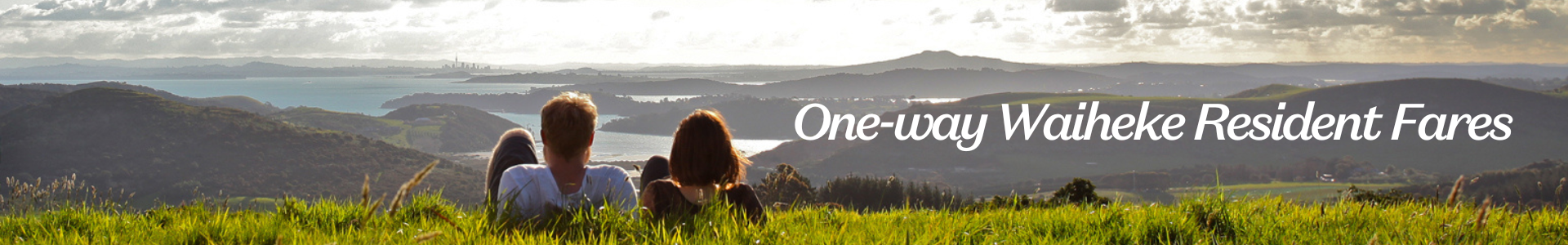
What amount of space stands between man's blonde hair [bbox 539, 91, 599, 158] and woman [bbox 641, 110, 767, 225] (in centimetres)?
40

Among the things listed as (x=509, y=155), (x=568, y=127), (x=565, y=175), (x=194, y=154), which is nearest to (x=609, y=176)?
(x=565, y=175)

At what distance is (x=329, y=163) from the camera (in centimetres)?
16825

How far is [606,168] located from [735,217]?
740 millimetres

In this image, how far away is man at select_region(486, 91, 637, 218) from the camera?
4.20 m

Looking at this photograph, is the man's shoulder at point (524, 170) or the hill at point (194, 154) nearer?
the man's shoulder at point (524, 170)

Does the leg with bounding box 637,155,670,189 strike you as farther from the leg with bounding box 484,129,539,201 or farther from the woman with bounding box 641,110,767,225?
the leg with bounding box 484,129,539,201

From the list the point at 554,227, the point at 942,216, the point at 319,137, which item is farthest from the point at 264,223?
the point at 319,137

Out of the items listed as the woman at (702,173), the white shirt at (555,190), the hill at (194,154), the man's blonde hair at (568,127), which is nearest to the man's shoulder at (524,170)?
the white shirt at (555,190)

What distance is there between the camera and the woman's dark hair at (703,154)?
4.56 meters

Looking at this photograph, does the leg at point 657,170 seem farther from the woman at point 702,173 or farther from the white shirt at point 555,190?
the white shirt at point 555,190

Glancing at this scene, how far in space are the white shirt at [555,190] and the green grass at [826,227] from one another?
187mm

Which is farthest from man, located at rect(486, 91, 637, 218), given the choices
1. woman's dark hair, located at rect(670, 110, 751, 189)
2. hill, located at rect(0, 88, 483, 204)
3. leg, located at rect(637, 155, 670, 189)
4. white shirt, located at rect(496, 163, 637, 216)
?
hill, located at rect(0, 88, 483, 204)

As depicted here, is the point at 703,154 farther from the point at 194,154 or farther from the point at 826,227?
the point at 194,154

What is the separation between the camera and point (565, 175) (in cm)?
439
